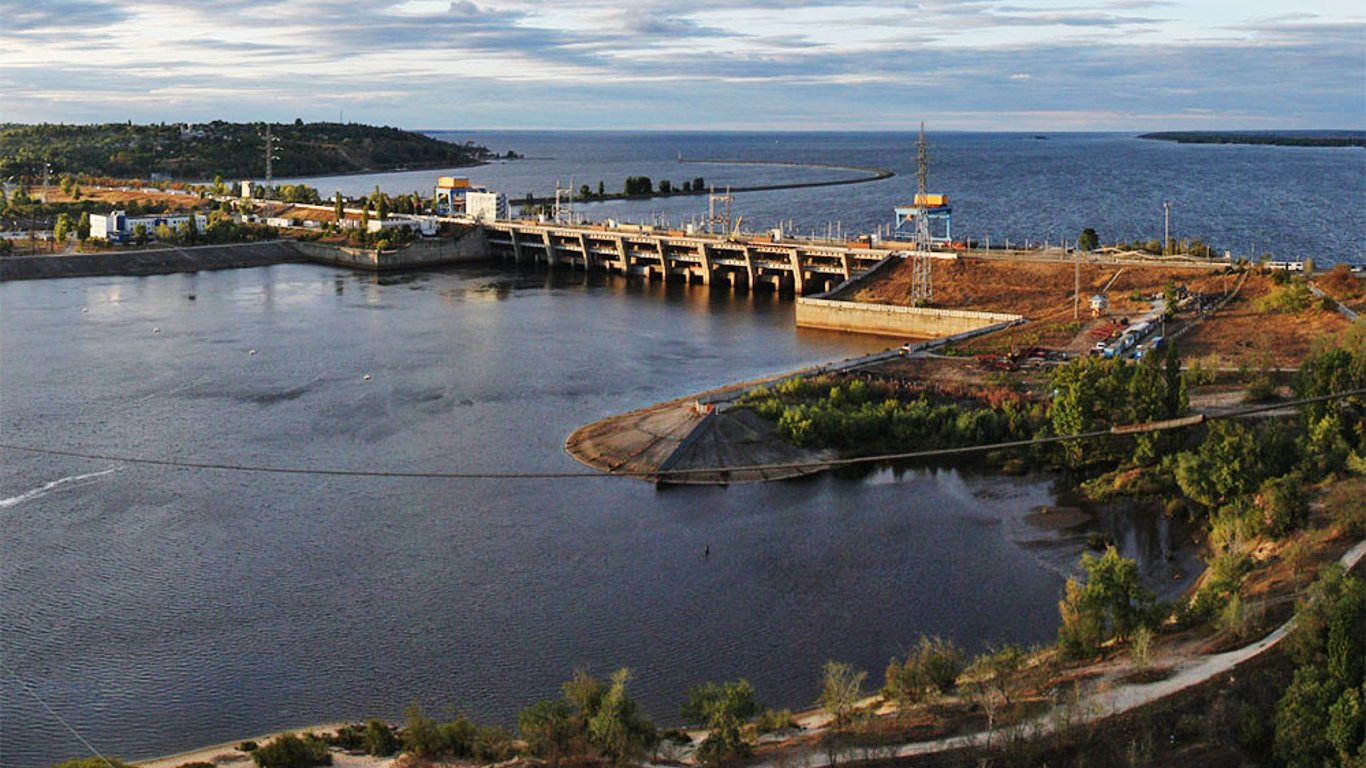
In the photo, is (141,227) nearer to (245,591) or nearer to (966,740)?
(245,591)

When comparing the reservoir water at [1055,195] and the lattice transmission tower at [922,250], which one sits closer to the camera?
the lattice transmission tower at [922,250]

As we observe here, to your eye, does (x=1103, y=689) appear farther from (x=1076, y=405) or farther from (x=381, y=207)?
(x=381, y=207)

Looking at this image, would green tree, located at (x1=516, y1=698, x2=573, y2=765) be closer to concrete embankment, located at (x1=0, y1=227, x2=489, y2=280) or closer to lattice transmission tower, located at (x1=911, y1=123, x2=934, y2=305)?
lattice transmission tower, located at (x1=911, y1=123, x2=934, y2=305)

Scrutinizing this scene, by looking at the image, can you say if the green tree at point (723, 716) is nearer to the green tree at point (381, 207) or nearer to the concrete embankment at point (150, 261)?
the concrete embankment at point (150, 261)

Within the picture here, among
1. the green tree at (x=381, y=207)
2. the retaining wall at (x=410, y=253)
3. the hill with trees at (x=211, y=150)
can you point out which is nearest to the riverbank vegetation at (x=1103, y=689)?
the retaining wall at (x=410, y=253)

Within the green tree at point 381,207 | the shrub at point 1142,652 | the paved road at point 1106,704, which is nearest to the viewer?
the paved road at point 1106,704

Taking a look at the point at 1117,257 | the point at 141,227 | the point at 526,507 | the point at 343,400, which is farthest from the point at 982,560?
the point at 141,227

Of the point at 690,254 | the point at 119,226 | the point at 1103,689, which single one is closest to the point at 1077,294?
the point at 690,254
